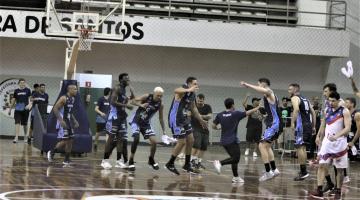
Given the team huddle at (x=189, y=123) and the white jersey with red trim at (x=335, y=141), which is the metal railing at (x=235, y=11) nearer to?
the team huddle at (x=189, y=123)

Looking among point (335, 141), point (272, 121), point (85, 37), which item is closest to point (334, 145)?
point (335, 141)

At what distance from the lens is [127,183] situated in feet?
38.1

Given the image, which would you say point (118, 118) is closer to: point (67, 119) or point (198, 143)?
point (67, 119)

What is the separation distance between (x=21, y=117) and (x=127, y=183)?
11849 millimetres

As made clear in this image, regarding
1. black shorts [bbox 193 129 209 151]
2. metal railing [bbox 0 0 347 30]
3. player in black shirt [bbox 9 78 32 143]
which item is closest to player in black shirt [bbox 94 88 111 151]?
player in black shirt [bbox 9 78 32 143]

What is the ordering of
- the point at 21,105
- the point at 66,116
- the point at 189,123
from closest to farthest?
the point at 189,123, the point at 66,116, the point at 21,105

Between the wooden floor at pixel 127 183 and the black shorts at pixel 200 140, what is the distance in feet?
1.90

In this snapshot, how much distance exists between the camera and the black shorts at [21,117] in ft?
73.7

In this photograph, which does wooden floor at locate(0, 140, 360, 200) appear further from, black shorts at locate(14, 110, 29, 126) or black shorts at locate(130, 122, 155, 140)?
black shorts at locate(14, 110, 29, 126)

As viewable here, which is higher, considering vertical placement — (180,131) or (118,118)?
(118,118)

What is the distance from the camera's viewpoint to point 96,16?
18.6 meters

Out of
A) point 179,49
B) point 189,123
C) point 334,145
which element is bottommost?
point 334,145

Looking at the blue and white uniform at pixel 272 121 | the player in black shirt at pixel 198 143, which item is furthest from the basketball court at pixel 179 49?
the blue and white uniform at pixel 272 121

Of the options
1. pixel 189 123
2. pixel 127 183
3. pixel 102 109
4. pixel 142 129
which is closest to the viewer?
pixel 127 183
